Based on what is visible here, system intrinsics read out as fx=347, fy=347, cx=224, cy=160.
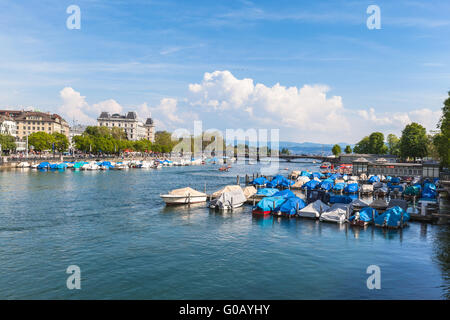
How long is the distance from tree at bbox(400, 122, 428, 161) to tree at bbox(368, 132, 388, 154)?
47216mm

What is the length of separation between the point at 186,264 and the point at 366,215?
72.9 feet

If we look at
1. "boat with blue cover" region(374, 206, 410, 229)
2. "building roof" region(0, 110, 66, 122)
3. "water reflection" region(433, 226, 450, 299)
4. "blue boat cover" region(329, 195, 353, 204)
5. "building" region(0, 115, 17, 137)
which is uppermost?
"building roof" region(0, 110, 66, 122)

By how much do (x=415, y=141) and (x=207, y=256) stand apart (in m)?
115

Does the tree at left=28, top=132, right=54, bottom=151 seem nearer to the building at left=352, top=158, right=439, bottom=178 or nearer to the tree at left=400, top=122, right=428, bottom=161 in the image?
the building at left=352, top=158, right=439, bottom=178

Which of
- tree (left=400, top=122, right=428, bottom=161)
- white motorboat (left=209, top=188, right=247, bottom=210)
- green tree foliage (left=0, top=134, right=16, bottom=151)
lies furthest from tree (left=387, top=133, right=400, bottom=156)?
green tree foliage (left=0, top=134, right=16, bottom=151)

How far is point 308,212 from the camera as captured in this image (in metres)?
41.7

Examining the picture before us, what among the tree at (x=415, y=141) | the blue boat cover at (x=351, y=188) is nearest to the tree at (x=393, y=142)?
the tree at (x=415, y=141)

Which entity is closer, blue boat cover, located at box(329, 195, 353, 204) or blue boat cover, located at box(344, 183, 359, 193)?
blue boat cover, located at box(329, 195, 353, 204)

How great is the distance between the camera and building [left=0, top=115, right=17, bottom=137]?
15201cm

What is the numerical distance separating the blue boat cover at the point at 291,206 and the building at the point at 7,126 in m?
146

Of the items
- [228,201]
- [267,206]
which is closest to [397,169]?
[267,206]

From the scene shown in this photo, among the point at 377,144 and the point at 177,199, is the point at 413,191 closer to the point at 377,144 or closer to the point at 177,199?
the point at 177,199

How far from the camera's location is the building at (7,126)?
499 ft

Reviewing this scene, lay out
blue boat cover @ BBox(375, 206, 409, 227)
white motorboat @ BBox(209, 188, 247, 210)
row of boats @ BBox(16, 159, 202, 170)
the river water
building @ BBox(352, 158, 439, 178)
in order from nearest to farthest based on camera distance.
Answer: the river water → blue boat cover @ BBox(375, 206, 409, 227) → white motorboat @ BBox(209, 188, 247, 210) → building @ BBox(352, 158, 439, 178) → row of boats @ BBox(16, 159, 202, 170)
